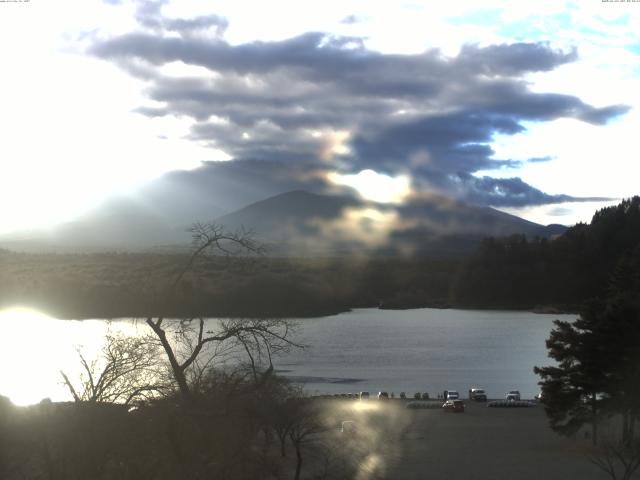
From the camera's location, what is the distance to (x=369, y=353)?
221 feet

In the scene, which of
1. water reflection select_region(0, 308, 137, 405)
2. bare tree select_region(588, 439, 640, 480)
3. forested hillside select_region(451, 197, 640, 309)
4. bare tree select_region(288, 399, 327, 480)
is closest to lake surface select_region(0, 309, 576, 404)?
water reflection select_region(0, 308, 137, 405)

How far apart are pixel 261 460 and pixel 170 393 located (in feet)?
16.1

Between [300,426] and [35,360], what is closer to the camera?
[300,426]

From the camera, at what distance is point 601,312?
25094mm

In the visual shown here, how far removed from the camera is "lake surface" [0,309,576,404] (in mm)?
35375

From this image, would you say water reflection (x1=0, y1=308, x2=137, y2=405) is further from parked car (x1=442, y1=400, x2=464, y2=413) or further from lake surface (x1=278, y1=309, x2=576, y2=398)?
parked car (x1=442, y1=400, x2=464, y2=413)

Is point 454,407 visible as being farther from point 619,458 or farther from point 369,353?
point 369,353

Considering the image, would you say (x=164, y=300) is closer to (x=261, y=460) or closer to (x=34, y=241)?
(x=261, y=460)

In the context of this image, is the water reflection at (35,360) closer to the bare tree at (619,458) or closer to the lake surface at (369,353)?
the lake surface at (369,353)

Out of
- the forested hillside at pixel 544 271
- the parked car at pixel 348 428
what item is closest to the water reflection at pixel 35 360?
the parked car at pixel 348 428

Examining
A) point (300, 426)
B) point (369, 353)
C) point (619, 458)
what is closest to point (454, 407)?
point (619, 458)

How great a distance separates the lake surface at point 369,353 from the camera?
116ft

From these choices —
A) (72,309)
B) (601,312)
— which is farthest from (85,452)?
(72,309)

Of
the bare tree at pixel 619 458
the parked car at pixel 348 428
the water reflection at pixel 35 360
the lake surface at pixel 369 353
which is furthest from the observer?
the lake surface at pixel 369 353
